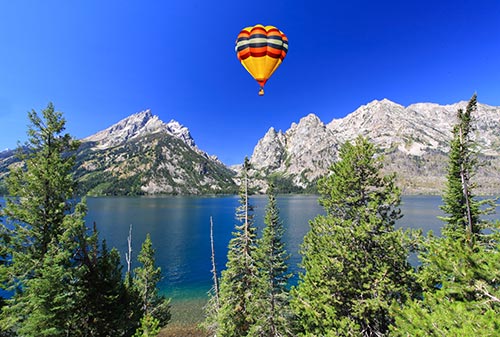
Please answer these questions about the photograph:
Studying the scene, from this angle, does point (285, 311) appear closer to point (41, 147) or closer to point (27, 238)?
point (27, 238)

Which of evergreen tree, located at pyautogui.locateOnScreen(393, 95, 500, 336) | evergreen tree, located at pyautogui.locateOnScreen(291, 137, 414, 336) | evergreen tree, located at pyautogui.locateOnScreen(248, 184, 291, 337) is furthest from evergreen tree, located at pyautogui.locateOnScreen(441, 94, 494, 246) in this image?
evergreen tree, located at pyautogui.locateOnScreen(248, 184, 291, 337)

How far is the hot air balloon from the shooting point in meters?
22.2

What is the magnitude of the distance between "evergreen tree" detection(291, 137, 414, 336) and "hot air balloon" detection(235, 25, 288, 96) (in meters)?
11.2

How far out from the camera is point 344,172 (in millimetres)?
17078

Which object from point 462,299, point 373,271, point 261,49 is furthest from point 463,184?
point 261,49

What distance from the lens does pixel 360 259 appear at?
15.6 metres

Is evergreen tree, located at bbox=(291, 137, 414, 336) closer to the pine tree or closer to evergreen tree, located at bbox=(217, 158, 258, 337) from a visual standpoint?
evergreen tree, located at bbox=(217, 158, 258, 337)

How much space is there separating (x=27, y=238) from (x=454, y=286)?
21.3 metres

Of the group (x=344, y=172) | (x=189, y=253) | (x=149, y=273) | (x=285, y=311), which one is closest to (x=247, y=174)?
(x=344, y=172)

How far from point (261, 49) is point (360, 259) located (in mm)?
19121

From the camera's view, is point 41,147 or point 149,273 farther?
point 149,273

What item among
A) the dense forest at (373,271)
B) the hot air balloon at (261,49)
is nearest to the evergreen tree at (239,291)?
the dense forest at (373,271)

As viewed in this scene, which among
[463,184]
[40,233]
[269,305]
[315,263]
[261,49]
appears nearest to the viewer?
[40,233]

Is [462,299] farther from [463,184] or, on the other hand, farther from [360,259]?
[463,184]
